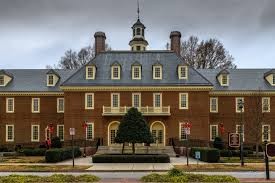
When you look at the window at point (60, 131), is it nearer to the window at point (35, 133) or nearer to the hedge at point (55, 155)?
the window at point (35, 133)

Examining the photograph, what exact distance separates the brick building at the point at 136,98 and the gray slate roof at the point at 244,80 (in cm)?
12

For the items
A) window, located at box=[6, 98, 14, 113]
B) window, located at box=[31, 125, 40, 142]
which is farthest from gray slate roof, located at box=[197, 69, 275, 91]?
window, located at box=[6, 98, 14, 113]

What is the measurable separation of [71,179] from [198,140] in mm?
33763

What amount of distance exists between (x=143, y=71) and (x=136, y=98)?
11.2 ft

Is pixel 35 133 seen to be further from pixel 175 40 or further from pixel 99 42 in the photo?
pixel 175 40

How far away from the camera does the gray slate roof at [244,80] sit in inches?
2343

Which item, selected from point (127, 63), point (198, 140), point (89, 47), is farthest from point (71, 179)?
point (89, 47)

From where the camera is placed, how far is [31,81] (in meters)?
61.9

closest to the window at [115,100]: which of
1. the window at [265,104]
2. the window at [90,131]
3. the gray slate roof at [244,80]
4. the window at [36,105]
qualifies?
the window at [90,131]

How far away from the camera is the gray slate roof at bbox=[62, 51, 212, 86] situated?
182ft

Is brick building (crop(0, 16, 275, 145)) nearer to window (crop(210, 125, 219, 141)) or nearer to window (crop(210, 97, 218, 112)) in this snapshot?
window (crop(210, 125, 219, 141))

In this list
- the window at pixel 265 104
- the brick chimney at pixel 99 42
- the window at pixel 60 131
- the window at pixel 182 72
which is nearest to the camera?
the window at pixel 182 72

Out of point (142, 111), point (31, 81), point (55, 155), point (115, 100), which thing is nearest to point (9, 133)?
point (31, 81)

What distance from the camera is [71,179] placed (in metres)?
21.2
